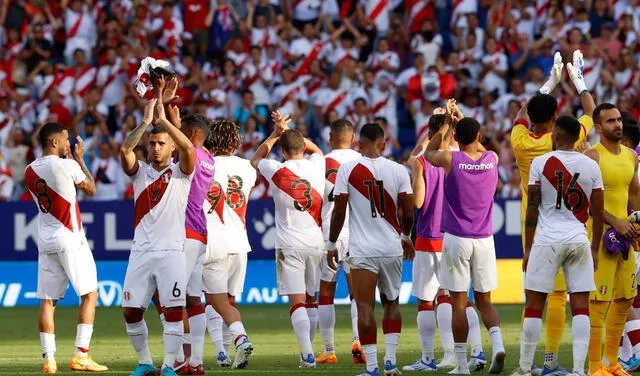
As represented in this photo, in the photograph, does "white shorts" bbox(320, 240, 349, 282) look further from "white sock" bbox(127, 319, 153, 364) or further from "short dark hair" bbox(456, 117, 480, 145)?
"white sock" bbox(127, 319, 153, 364)

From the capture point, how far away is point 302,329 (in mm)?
14719

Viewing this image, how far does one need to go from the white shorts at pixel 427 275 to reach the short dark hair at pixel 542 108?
192cm

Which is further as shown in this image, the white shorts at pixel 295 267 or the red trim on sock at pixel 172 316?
the white shorts at pixel 295 267

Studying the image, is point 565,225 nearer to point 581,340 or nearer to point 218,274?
point 581,340

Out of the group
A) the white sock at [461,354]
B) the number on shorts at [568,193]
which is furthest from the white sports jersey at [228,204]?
the number on shorts at [568,193]

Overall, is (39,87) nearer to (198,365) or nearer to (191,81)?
(191,81)

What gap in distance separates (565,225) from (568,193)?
0.29m

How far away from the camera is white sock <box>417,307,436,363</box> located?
14297 millimetres

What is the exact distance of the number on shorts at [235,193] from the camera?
49.5ft

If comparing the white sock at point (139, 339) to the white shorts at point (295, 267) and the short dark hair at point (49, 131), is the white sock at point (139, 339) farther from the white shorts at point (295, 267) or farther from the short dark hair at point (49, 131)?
the short dark hair at point (49, 131)

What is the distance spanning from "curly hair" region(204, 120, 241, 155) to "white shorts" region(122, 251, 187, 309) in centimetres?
249

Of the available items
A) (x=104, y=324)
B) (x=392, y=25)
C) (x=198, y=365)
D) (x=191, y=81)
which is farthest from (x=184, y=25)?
(x=198, y=365)

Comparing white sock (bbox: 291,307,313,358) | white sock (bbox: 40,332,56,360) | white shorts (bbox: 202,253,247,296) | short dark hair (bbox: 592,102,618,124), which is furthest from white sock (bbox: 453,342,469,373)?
white sock (bbox: 40,332,56,360)

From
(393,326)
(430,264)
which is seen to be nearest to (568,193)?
(393,326)
